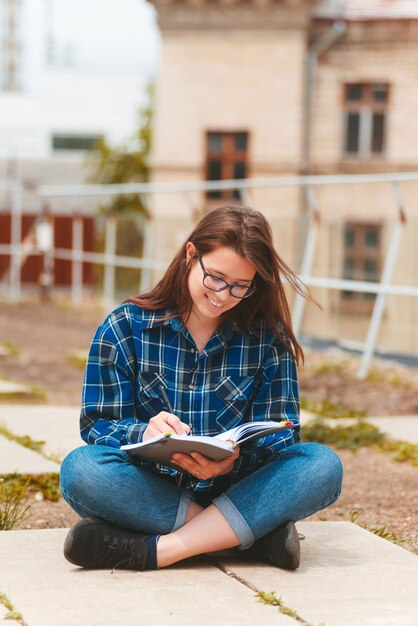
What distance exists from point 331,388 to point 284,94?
14.7 metres

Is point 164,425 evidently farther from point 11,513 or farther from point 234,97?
point 234,97

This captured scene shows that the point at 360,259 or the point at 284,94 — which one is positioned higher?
the point at 284,94

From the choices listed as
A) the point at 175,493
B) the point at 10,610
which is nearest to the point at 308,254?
the point at 175,493

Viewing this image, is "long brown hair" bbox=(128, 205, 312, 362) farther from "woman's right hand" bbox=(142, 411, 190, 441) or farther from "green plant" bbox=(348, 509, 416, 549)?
"green plant" bbox=(348, 509, 416, 549)

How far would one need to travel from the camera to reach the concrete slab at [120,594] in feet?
9.27

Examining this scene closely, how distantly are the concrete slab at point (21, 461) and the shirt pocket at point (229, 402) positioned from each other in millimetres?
1420

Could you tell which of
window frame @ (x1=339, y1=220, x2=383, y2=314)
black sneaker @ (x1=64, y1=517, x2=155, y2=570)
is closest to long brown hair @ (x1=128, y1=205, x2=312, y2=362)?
black sneaker @ (x1=64, y1=517, x2=155, y2=570)

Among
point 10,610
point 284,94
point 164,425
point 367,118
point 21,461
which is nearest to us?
point 10,610

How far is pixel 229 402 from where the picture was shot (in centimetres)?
355

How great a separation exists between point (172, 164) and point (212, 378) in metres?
19.8

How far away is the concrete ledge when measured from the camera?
112 inches

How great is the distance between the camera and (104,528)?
3.38m

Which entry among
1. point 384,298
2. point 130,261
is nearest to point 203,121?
point 130,261

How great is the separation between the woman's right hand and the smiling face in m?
0.34
